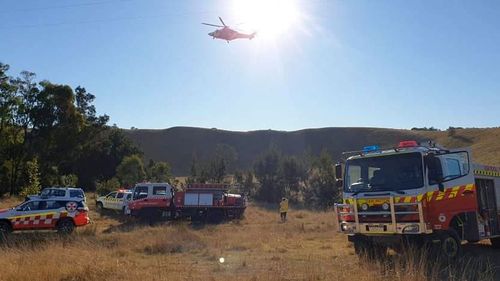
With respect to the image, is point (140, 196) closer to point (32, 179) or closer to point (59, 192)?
point (59, 192)

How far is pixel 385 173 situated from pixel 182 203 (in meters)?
20.6

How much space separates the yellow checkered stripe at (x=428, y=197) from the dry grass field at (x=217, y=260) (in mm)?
1358

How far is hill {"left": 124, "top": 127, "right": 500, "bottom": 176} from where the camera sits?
4336 inches

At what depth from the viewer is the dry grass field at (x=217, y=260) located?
9828 mm

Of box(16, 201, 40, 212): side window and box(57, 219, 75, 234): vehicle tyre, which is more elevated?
box(16, 201, 40, 212): side window

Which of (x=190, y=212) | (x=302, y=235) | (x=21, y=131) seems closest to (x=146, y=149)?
(x=21, y=131)

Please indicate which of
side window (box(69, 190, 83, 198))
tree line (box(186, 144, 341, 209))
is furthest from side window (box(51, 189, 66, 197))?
tree line (box(186, 144, 341, 209))

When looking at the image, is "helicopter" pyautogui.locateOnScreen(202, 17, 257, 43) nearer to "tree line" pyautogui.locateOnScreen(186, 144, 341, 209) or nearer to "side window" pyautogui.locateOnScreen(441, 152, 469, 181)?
"side window" pyautogui.locateOnScreen(441, 152, 469, 181)

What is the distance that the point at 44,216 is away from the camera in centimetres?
2447

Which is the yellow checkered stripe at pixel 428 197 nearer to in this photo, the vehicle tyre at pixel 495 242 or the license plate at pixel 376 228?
the license plate at pixel 376 228

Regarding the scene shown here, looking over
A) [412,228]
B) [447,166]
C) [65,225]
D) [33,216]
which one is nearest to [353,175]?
[412,228]

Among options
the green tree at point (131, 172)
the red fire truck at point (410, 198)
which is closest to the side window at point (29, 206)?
the red fire truck at point (410, 198)

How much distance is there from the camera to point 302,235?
70.3 ft

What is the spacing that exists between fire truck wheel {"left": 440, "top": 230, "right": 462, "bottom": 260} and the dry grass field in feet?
1.04
